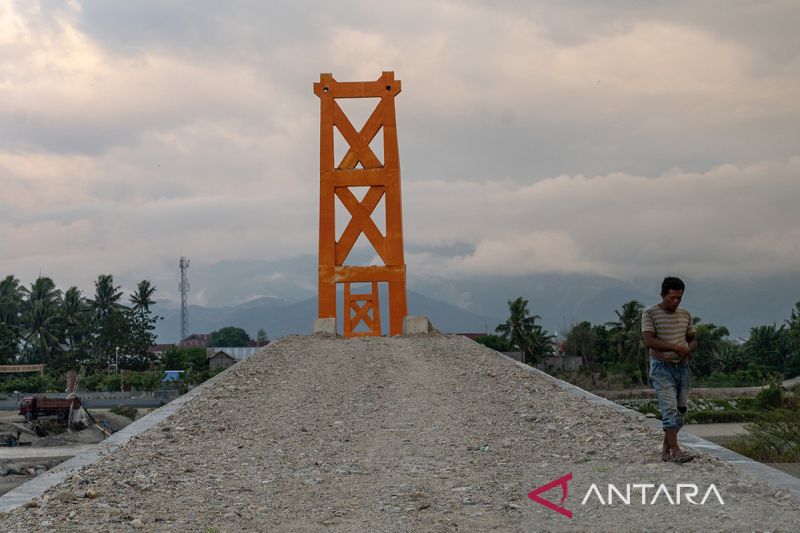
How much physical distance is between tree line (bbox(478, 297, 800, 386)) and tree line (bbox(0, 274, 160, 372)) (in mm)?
29098

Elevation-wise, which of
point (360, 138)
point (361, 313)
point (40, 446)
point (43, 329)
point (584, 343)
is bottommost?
point (40, 446)

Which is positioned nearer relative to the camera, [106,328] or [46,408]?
[46,408]

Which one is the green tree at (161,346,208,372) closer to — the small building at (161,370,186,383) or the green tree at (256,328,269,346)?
the small building at (161,370,186,383)

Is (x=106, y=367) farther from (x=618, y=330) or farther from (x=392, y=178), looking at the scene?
(x=392, y=178)

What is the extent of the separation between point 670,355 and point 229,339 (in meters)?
124

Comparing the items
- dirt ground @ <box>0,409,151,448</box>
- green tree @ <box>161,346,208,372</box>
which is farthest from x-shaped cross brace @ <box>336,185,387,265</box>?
green tree @ <box>161,346,208,372</box>

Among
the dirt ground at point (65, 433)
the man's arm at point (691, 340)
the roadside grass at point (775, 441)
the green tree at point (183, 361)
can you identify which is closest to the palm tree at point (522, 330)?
the green tree at point (183, 361)

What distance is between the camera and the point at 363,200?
23.2 m

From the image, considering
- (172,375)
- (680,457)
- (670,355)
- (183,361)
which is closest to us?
(680,457)

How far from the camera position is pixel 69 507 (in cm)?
614

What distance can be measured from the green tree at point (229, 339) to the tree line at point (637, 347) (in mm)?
59478

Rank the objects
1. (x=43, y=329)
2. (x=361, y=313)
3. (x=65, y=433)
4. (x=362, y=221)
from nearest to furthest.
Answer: (x=362, y=221)
(x=361, y=313)
(x=65, y=433)
(x=43, y=329)

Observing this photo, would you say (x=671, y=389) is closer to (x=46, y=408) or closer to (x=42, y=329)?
(x=46, y=408)

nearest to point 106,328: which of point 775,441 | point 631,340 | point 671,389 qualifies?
point 631,340
